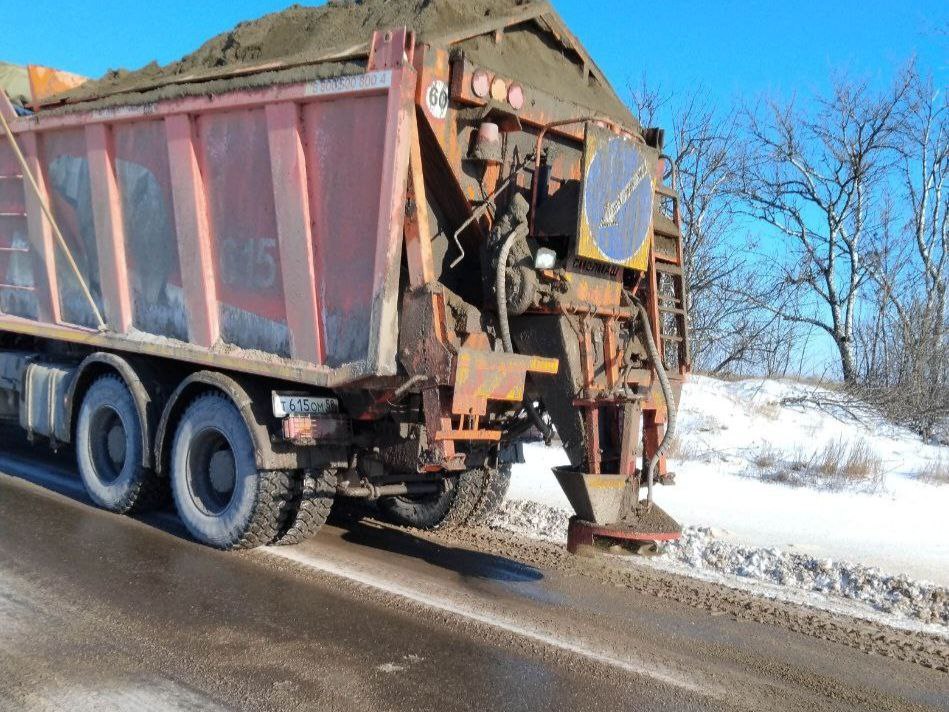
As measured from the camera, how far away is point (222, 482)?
18.2ft

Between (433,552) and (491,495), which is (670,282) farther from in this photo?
(433,552)

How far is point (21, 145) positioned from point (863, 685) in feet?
23.4

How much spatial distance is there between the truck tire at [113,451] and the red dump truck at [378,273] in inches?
1.2

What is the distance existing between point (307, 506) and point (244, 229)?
5.90 ft

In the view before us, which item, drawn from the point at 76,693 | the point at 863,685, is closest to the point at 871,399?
the point at 863,685

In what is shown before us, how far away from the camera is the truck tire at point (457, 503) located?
615cm

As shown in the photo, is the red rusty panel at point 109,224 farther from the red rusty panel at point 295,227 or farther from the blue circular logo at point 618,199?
the blue circular logo at point 618,199

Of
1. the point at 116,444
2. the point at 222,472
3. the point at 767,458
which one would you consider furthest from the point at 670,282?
the point at 767,458

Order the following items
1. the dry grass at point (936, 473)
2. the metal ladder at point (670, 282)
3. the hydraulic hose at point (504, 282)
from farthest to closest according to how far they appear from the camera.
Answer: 1. the dry grass at point (936, 473)
2. the metal ladder at point (670, 282)
3. the hydraulic hose at point (504, 282)

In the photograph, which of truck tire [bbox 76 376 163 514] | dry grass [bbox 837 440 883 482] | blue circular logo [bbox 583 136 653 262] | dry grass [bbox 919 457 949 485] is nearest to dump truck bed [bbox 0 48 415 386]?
truck tire [bbox 76 376 163 514]

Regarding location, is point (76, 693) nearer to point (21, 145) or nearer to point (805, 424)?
point (21, 145)

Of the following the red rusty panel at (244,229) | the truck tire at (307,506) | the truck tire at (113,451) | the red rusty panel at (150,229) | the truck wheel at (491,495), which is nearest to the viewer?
the red rusty panel at (244,229)

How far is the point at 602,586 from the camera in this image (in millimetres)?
5070

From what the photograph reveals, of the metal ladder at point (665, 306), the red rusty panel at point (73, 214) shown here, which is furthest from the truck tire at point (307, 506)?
the red rusty panel at point (73, 214)
